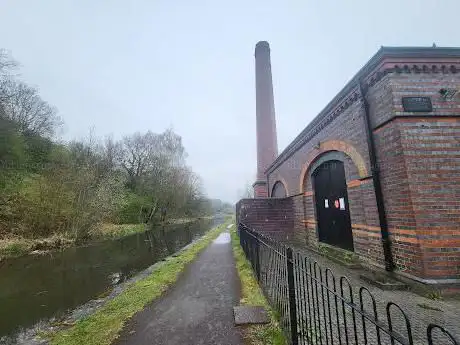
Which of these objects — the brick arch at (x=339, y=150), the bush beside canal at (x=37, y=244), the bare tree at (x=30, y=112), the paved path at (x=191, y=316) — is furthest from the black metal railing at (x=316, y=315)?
the bare tree at (x=30, y=112)

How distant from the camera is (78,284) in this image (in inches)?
306

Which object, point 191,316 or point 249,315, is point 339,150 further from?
point 191,316

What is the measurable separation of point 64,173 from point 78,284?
1173 centimetres

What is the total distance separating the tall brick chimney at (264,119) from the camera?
730 inches

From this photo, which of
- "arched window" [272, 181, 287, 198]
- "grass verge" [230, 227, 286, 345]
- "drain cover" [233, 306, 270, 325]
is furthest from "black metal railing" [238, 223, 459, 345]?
"arched window" [272, 181, 287, 198]

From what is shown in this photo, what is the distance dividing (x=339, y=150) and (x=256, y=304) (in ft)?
Answer: 16.0

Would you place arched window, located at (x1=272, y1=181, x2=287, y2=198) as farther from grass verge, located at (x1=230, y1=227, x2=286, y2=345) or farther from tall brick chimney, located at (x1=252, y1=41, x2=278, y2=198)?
grass verge, located at (x1=230, y1=227, x2=286, y2=345)

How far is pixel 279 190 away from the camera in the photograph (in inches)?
571

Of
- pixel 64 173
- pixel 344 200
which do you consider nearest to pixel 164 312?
pixel 344 200

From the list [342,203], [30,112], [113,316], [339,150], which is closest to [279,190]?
[342,203]

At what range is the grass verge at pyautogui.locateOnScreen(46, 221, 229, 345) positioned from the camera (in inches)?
151

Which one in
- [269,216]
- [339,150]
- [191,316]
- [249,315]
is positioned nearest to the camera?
[249,315]

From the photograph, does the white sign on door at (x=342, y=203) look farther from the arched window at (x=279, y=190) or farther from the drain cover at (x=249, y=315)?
the arched window at (x=279, y=190)

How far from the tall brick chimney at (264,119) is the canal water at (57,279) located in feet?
28.5
